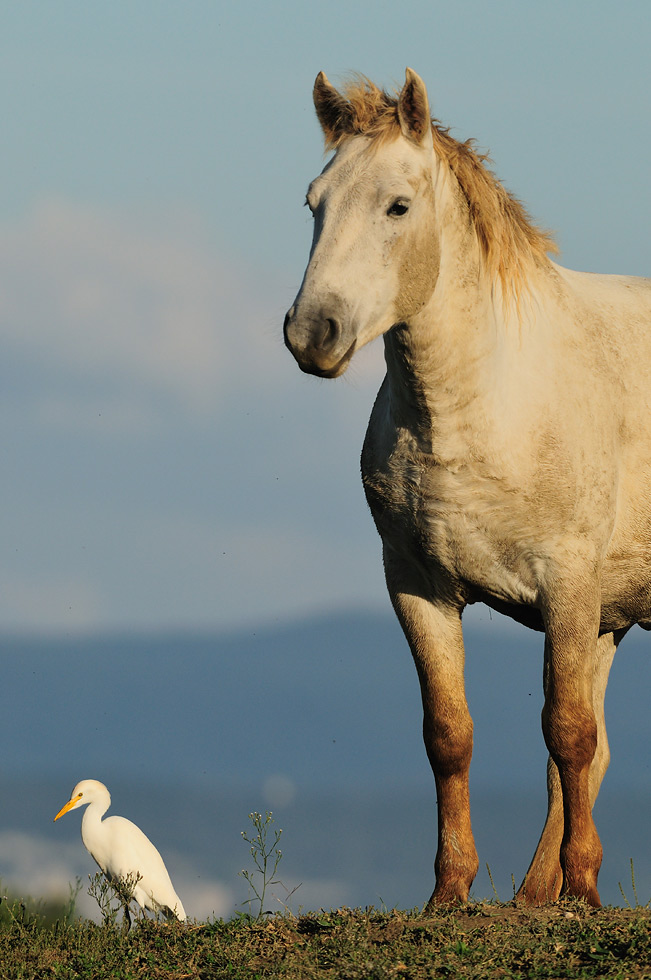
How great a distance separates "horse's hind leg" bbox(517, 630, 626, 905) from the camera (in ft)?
22.8

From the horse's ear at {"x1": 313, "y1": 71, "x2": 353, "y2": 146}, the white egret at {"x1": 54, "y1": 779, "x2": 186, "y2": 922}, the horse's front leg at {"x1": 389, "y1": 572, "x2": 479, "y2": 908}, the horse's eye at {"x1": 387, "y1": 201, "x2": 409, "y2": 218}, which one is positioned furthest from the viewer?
the white egret at {"x1": 54, "y1": 779, "x2": 186, "y2": 922}

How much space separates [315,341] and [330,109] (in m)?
1.43

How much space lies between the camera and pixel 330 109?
5.52 metres

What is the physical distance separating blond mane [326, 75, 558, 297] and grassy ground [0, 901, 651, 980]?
9.62 ft

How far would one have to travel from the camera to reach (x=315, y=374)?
15.7 feet

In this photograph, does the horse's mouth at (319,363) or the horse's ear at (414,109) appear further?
the horse's ear at (414,109)

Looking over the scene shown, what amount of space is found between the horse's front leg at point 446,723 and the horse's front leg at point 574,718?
444 millimetres

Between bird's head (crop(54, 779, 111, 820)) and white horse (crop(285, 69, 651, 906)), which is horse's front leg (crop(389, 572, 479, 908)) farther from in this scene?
bird's head (crop(54, 779, 111, 820))

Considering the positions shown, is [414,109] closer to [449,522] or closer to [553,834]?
[449,522]

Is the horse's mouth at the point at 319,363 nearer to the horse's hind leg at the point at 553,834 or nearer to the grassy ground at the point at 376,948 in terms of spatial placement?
the grassy ground at the point at 376,948

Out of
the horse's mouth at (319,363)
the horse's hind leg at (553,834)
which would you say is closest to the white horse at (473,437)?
the horse's mouth at (319,363)

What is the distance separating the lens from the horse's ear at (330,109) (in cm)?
540

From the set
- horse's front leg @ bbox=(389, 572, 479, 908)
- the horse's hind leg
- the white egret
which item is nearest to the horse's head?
horse's front leg @ bbox=(389, 572, 479, 908)

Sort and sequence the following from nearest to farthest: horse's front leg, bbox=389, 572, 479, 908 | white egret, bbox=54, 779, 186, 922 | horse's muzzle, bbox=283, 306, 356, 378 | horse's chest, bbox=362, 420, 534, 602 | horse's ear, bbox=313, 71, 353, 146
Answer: horse's muzzle, bbox=283, 306, 356, 378 → horse's ear, bbox=313, 71, 353, 146 → horse's chest, bbox=362, 420, 534, 602 → horse's front leg, bbox=389, 572, 479, 908 → white egret, bbox=54, 779, 186, 922
